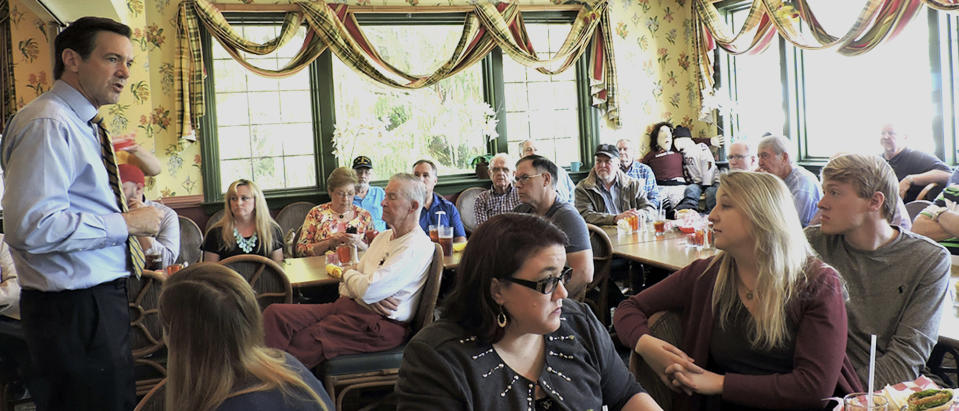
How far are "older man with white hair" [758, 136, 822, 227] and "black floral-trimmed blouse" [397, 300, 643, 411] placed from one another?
365cm

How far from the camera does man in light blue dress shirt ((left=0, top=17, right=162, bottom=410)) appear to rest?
Answer: 2.09 m

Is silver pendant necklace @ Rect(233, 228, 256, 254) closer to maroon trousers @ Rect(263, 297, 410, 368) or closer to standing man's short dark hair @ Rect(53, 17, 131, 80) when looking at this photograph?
maroon trousers @ Rect(263, 297, 410, 368)

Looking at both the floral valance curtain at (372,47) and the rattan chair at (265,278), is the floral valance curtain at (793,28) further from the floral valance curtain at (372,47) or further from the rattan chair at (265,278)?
the rattan chair at (265,278)

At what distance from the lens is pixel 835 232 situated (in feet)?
8.40

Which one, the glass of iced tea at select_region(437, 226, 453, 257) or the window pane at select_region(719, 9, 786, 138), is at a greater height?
the window pane at select_region(719, 9, 786, 138)

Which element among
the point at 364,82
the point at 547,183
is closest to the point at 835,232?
the point at 547,183

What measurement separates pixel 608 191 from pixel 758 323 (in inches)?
168

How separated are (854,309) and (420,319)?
175 centimetres

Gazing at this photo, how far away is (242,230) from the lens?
16.1 feet

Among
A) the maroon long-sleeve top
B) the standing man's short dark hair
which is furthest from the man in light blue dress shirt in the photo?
the maroon long-sleeve top

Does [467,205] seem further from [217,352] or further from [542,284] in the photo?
[217,352]

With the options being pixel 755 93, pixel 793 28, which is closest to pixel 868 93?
pixel 793 28

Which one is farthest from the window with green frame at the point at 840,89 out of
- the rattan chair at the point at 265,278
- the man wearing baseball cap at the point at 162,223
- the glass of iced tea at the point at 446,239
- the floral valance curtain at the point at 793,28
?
the man wearing baseball cap at the point at 162,223

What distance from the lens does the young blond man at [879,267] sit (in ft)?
7.79
